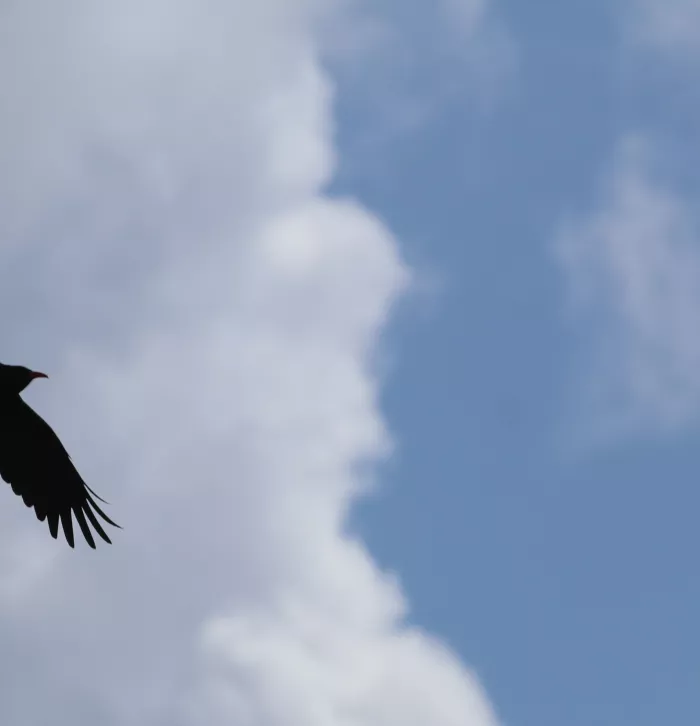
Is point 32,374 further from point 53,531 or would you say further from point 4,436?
point 53,531

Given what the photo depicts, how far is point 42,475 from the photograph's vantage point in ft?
62.6

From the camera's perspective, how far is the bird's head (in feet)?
58.7

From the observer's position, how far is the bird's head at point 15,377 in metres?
17.9

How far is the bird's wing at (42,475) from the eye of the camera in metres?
18.8

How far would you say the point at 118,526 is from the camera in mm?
18312

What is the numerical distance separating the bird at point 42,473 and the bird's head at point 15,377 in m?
0.36

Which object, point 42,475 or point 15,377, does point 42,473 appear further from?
point 15,377

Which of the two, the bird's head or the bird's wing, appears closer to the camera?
the bird's head

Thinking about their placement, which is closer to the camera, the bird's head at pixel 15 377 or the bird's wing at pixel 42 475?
the bird's head at pixel 15 377

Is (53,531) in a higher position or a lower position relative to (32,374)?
lower

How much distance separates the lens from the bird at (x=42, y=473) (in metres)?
18.7

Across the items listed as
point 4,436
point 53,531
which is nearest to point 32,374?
point 4,436

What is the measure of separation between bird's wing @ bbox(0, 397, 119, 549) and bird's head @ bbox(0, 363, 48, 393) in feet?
1.80

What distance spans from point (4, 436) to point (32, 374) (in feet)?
5.59
